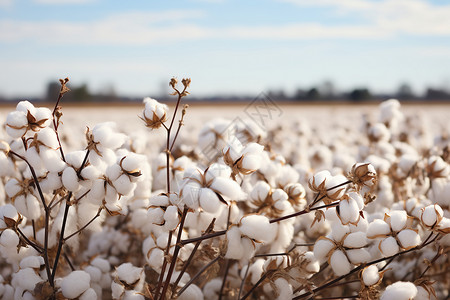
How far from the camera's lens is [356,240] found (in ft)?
5.69

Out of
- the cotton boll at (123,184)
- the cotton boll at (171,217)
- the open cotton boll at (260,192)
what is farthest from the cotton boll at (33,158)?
the open cotton boll at (260,192)

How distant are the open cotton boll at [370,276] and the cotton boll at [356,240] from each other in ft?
0.29

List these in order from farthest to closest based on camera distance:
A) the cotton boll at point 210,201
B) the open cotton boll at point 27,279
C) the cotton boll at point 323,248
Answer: the open cotton boll at point 27,279 < the cotton boll at point 323,248 < the cotton boll at point 210,201

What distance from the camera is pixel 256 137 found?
3.07m

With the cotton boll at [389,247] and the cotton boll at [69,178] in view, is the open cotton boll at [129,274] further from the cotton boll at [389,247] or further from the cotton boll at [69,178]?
the cotton boll at [389,247]

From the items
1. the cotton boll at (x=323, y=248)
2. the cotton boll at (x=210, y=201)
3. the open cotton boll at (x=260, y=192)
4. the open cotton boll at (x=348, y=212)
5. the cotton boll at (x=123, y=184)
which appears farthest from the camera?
the open cotton boll at (x=260, y=192)

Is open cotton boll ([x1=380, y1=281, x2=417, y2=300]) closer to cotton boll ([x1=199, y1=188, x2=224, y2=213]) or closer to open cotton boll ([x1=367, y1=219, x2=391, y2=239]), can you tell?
open cotton boll ([x1=367, y1=219, x2=391, y2=239])

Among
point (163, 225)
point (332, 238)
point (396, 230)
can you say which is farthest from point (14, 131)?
point (396, 230)

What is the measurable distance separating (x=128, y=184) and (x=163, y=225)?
0.62 feet

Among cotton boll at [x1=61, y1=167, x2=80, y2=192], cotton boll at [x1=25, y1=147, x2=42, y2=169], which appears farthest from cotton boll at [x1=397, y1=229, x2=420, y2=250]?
cotton boll at [x1=25, y1=147, x2=42, y2=169]

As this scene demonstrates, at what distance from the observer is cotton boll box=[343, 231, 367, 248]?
5.68ft

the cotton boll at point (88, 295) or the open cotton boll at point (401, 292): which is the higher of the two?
the open cotton boll at point (401, 292)

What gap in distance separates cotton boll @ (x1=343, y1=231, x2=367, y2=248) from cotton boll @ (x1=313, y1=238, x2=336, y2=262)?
6 cm

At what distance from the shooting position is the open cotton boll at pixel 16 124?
1.62m
